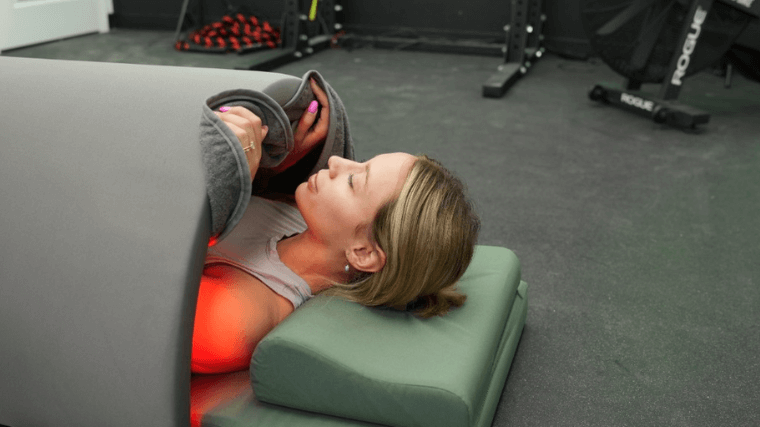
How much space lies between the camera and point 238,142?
1.05 meters

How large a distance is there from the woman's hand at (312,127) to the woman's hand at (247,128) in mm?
221

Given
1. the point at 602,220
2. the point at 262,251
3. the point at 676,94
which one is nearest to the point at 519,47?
the point at 676,94

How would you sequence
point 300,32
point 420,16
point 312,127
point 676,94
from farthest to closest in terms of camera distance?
point 420,16, point 300,32, point 676,94, point 312,127

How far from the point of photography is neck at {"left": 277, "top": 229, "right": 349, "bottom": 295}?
1307mm

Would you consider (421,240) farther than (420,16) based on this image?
No

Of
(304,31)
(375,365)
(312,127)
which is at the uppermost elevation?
(312,127)

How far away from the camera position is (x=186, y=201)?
1.04 meters

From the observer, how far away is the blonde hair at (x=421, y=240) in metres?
1.20

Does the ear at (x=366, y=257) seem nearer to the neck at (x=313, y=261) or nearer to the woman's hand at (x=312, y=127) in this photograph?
the neck at (x=313, y=261)

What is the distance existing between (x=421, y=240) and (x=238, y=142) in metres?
0.36

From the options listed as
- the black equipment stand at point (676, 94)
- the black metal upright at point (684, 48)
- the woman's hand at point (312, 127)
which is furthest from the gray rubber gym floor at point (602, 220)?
the woman's hand at point (312, 127)

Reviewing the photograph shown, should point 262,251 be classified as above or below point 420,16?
above

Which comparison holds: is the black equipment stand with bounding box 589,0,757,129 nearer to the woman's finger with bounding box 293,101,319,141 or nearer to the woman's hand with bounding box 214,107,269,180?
the woman's finger with bounding box 293,101,319,141

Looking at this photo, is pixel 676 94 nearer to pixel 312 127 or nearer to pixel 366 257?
pixel 312 127
